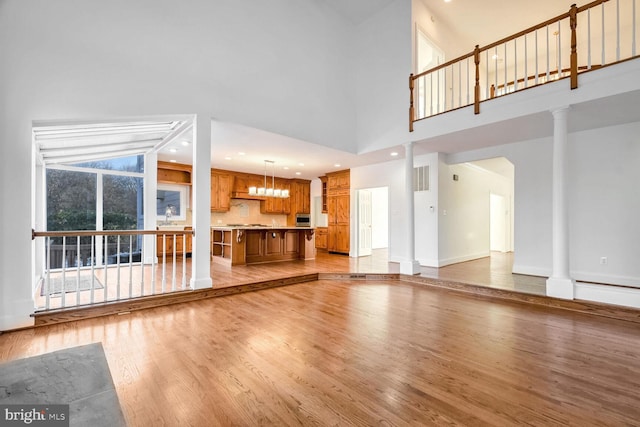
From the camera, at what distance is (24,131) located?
3.18m

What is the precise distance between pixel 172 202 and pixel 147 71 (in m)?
5.12

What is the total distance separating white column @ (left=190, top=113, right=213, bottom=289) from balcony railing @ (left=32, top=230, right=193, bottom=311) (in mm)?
189

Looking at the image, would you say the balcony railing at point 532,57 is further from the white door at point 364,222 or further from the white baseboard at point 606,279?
the white baseboard at point 606,279

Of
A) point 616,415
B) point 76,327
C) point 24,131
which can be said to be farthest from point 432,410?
point 24,131

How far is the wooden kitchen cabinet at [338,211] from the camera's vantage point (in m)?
8.70

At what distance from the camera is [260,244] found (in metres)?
7.21

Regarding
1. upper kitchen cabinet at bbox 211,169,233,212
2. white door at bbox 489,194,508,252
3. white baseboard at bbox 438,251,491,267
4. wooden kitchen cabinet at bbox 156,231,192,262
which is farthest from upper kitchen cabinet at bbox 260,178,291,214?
white door at bbox 489,194,508,252

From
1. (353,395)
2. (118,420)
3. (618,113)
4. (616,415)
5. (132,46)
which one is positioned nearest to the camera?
Answer: (118,420)

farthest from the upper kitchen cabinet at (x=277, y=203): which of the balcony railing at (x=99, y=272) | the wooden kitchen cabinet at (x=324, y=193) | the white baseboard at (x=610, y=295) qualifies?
the white baseboard at (x=610, y=295)

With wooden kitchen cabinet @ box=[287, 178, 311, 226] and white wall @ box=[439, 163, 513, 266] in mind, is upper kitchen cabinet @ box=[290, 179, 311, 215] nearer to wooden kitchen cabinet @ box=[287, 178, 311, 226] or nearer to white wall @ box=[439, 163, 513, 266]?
wooden kitchen cabinet @ box=[287, 178, 311, 226]

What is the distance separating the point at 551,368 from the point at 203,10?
242 inches

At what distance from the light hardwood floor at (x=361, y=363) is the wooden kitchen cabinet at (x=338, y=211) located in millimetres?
4701

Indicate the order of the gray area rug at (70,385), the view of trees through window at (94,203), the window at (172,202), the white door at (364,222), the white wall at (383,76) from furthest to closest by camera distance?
the white door at (364,222) < the window at (172,202) < the white wall at (383,76) < the view of trees through window at (94,203) < the gray area rug at (70,385)

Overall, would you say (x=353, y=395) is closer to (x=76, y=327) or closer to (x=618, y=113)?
(x=76, y=327)
